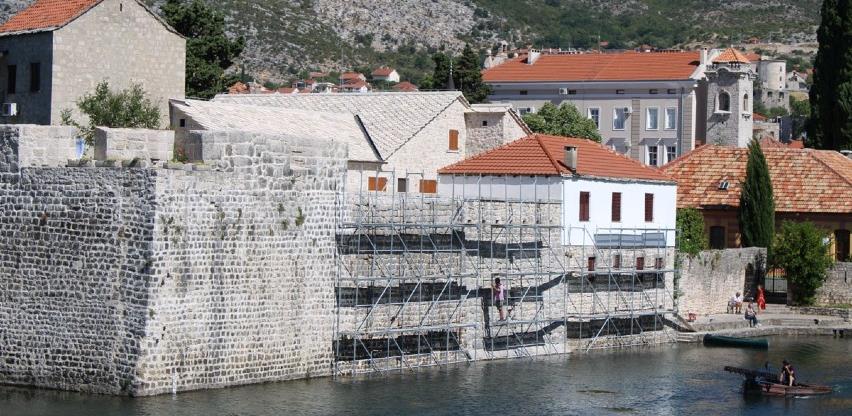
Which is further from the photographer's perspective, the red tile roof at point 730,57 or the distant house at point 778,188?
the red tile roof at point 730,57

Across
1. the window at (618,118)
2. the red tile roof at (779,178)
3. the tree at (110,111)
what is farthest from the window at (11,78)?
the window at (618,118)

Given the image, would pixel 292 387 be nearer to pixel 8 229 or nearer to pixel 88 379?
pixel 88 379

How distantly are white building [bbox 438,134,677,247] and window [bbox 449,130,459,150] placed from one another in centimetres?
830

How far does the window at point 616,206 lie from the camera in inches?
1805

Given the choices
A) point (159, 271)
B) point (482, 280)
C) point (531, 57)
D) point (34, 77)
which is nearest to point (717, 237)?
point (482, 280)

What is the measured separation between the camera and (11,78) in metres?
46.6

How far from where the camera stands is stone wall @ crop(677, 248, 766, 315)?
5072 centimetres

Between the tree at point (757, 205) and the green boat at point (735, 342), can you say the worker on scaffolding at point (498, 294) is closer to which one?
the green boat at point (735, 342)

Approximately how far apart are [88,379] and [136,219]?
357 cm

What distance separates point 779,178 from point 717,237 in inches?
149

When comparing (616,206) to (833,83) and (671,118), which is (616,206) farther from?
(671,118)

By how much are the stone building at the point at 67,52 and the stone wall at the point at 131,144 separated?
40.3ft

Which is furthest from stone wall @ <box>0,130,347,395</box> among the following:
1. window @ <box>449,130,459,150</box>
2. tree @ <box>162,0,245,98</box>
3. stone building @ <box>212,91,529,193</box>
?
tree @ <box>162,0,245,98</box>

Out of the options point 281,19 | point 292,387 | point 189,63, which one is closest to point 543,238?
point 292,387
